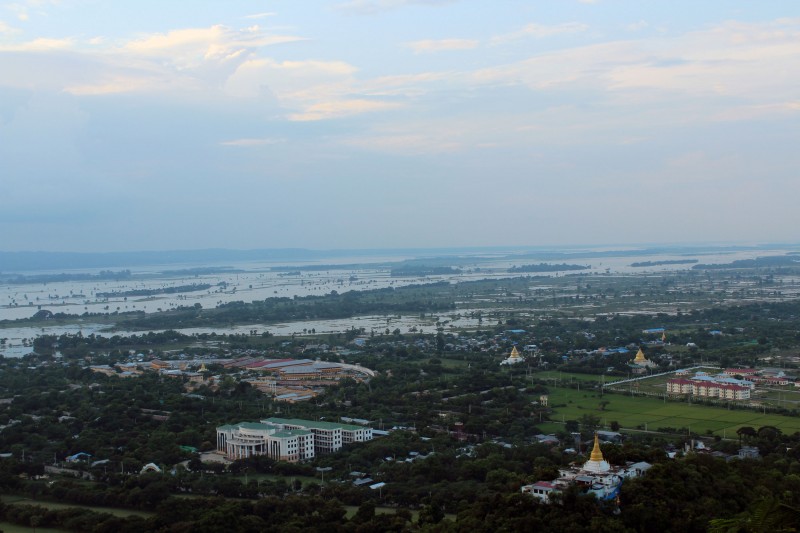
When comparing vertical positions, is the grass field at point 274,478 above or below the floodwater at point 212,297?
below

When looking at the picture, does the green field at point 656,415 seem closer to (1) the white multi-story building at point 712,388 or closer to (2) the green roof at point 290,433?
(1) the white multi-story building at point 712,388

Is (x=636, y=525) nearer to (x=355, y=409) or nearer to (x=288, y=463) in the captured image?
(x=288, y=463)

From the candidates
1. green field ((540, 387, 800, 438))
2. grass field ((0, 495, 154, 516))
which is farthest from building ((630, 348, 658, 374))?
grass field ((0, 495, 154, 516))

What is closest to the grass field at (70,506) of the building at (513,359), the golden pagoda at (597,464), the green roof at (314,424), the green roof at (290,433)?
the green roof at (290,433)

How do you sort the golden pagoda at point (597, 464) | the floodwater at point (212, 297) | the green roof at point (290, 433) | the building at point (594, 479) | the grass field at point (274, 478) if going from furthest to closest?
1. the floodwater at point (212, 297)
2. the green roof at point (290, 433)
3. the grass field at point (274, 478)
4. the golden pagoda at point (597, 464)
5. the building at point (594, 479)

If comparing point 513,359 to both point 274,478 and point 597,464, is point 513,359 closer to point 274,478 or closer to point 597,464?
point 274,478

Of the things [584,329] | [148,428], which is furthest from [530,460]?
[584,329]
